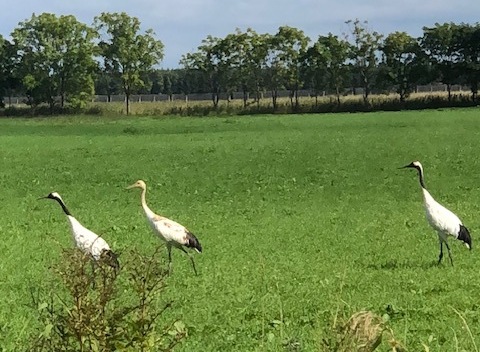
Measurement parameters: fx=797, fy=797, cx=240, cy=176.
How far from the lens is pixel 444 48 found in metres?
83.9

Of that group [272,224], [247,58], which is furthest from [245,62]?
[272,224]

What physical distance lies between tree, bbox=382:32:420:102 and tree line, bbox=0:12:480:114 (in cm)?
11

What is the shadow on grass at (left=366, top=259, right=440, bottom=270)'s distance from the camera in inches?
484

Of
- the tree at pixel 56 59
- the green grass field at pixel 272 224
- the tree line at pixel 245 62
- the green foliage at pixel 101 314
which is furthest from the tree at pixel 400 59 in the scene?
the green foliage at pixel 101 314

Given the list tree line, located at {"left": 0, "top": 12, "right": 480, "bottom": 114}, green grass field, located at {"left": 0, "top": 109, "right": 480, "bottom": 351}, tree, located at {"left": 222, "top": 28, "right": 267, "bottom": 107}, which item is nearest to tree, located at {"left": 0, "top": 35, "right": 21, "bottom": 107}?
tree line, located at {"left": 0, "top": 12, "right": 480, "bottom": 114}

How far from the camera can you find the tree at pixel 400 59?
8425 centimetres

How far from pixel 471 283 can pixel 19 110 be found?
82.1m

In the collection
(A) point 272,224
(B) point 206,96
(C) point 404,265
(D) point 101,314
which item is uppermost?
(D) point 101,314

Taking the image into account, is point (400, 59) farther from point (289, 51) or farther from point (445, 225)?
point (445, 225)

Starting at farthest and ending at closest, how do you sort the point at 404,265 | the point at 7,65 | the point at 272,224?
the point at 7,65
the point at 272,224
the point at 404,265

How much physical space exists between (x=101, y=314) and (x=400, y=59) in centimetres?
8716

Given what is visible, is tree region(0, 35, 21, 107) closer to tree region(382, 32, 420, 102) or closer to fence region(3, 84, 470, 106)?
fence region(3, 84, 470, 106)

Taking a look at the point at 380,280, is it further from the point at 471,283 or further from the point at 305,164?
the point at 305,164

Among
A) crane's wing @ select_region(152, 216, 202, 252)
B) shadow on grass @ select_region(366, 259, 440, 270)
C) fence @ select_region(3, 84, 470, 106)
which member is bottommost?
fence @ select_region(3, 84, 470, 106)
